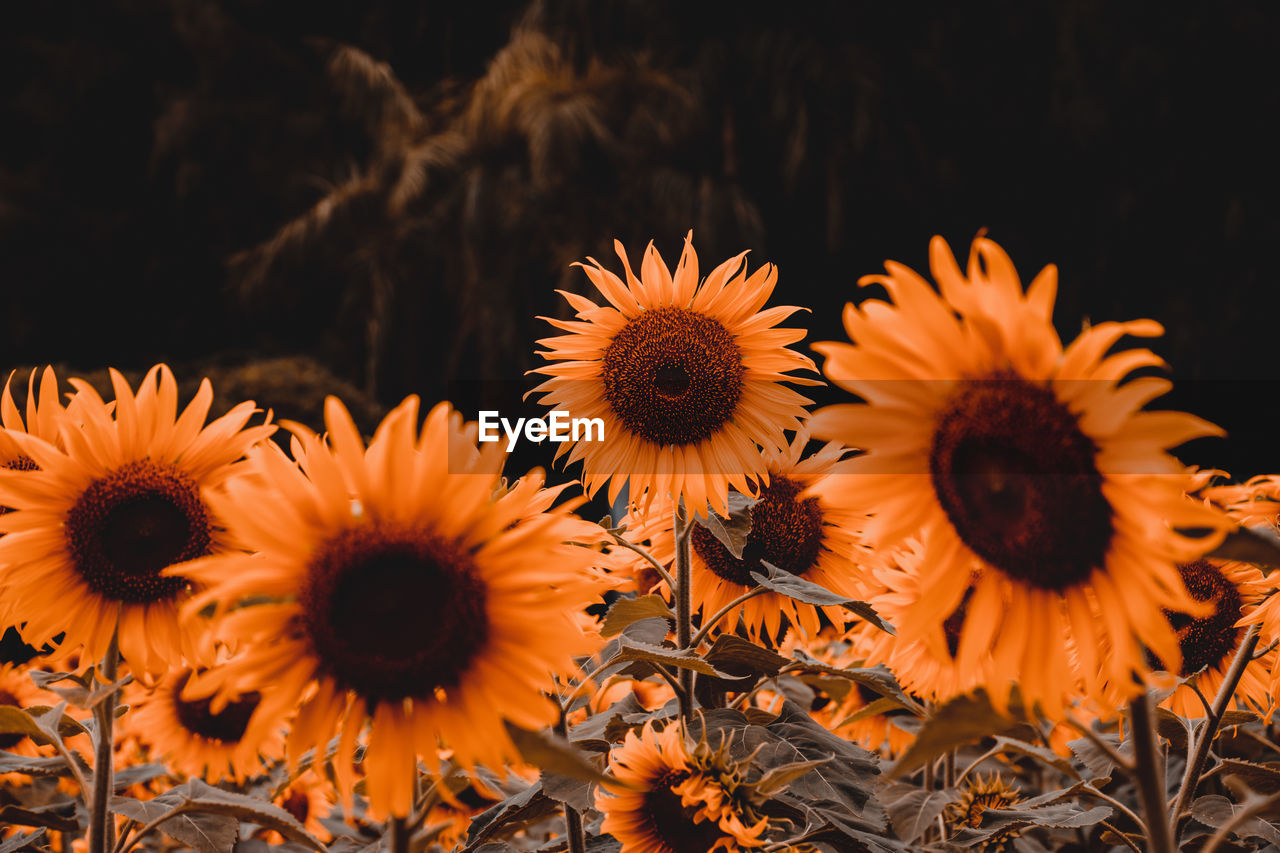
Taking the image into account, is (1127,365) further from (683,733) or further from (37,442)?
(37,442)

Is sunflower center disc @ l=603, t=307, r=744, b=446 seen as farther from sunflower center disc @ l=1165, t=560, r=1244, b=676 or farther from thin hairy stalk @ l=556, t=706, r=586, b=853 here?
sunflower center disc @ l=1165, t=560, r=1244, b=676

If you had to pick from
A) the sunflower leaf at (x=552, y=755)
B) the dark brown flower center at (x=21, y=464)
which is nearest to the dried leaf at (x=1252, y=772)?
the sunflower leaf at (x=552, y=755)

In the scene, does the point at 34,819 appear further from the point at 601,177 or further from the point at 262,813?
the point at 601,177

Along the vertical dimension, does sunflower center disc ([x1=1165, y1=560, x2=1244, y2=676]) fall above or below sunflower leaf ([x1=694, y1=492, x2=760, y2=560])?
below

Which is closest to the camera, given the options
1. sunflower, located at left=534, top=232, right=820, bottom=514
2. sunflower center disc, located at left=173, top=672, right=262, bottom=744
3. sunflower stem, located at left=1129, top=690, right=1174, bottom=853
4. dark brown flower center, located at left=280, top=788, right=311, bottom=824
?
sunflower stem, located at left=1129, top=690, right=1174, bottom=853

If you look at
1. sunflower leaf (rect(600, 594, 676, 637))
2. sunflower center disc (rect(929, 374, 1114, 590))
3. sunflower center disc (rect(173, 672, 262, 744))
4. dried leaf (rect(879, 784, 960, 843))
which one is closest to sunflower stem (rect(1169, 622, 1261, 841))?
dried leaf (rect(879, 784, 960, 843))

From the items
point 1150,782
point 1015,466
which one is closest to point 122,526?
point 1015,466
